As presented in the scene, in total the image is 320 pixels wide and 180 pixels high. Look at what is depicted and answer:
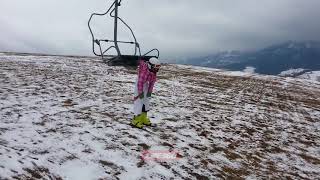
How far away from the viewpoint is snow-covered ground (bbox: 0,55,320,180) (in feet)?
30.4

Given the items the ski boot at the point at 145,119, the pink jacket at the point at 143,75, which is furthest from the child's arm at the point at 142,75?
the ski boot at the point at 145,119

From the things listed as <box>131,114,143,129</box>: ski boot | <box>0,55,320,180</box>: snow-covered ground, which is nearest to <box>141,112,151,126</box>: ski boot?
<box>131,114,143,129</box>: ski boot

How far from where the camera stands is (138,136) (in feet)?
→ 39.3

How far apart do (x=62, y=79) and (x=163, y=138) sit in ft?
36.5

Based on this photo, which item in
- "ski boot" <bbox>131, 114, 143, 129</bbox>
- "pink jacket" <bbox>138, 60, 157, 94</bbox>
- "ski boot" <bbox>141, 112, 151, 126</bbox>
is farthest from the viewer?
"ski boot" <bbox>141, 112, 151, 126</bbox>

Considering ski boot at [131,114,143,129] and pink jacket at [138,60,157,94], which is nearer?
pink jacket at [138,60,157,94]

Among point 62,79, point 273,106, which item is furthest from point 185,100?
point 62,79

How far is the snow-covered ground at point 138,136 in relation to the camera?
9.27m

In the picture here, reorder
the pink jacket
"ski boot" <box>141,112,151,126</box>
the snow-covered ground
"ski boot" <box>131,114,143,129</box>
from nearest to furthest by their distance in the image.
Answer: the snow-covered ground < the pink jacket < "ski boot" <box>131,114,143,129</box> < "ski boot" <box>141,112,151,126</box>

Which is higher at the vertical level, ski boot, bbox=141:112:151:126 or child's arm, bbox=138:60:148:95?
child's arm, bbox=138:60:148:95

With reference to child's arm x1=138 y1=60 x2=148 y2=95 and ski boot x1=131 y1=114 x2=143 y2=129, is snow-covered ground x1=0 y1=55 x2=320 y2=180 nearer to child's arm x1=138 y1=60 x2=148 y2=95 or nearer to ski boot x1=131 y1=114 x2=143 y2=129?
ski boot x1=131 y1=114 x2=143 y2=129

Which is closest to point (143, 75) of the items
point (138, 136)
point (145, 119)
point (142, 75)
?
point (142, 75)

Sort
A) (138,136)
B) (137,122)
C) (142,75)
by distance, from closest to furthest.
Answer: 1. (138,136)
2. (142,75)
3. (137,122)

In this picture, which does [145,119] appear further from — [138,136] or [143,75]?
[143,75]
